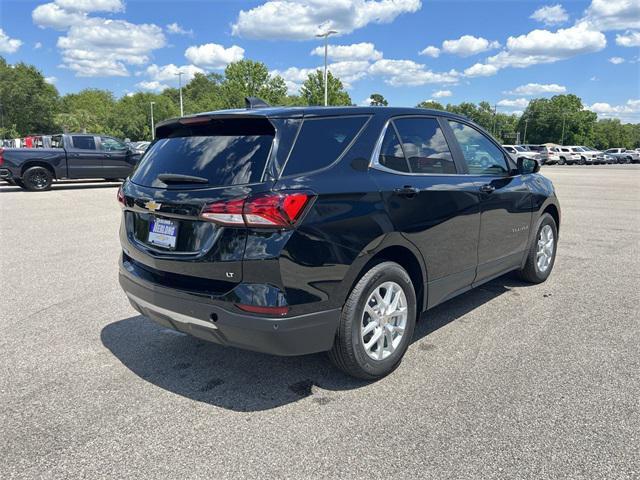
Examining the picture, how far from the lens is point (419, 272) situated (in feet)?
11.9

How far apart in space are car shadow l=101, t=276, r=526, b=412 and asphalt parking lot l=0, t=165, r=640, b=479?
1 centimetres

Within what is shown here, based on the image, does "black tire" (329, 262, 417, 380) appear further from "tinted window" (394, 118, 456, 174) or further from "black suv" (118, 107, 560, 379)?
"tinted window" (394, 118, 456, 174)

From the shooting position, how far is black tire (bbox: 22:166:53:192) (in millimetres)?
15953

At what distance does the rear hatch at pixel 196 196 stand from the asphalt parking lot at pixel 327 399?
0.77 metres

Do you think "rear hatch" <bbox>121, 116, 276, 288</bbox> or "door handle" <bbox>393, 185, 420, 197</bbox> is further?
"door handle" <bbox>393, 185, 420, 197</bbox>

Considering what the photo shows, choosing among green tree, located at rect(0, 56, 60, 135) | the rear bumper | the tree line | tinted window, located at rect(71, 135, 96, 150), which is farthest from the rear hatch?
green tree, located at rect(0, 56, 60, 135)

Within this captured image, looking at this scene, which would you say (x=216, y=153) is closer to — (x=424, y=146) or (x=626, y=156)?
(x=424, y=146)

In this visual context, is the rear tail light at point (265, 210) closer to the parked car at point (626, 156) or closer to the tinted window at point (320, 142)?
the tinted window at point (320, 142)

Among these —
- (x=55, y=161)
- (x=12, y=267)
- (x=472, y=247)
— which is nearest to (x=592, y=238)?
(x=472, y=247)

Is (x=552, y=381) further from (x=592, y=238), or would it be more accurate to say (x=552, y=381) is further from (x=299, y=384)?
(x=592, y=238)

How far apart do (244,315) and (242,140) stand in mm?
1029

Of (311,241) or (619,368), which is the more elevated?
(311,241)

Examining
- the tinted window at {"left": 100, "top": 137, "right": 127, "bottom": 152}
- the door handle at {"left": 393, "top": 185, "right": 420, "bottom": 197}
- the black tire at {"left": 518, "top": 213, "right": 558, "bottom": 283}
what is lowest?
the black tire at {"left": 518, "top": 213, "right": 558, "bottom": 283}

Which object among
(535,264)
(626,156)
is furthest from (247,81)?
(535,264)
